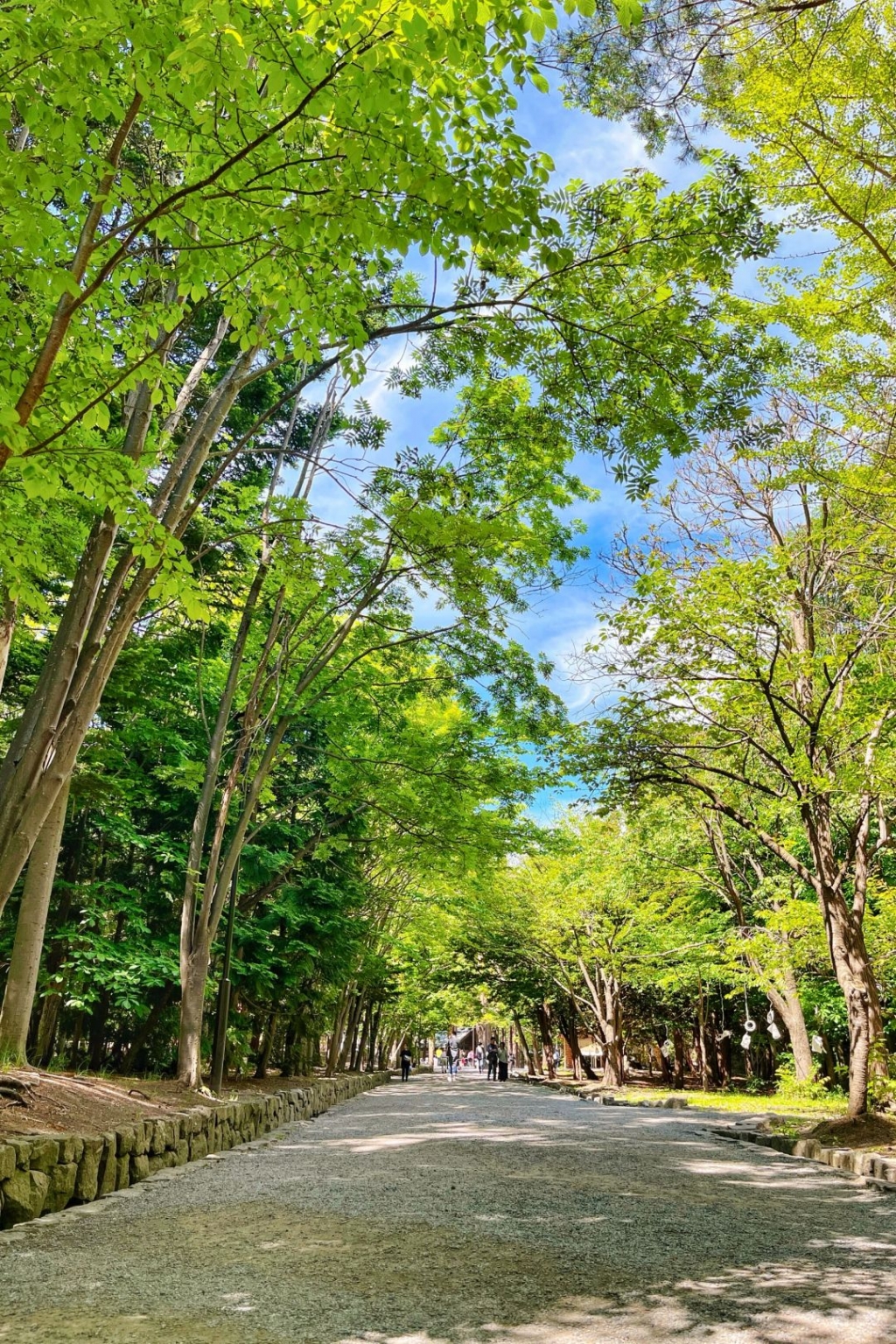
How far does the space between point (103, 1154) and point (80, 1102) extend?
1.12 meters

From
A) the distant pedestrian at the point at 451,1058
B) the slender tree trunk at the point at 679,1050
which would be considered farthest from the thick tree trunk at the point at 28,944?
the distant pedestrian at the point at 451,1058

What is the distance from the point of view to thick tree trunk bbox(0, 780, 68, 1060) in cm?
694

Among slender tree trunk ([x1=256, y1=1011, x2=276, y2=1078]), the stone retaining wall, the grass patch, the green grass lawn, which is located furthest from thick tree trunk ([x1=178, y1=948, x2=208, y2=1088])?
the green grass lawn

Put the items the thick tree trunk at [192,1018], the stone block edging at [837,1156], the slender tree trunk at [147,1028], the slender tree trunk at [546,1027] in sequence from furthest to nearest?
1. the slender tree trunk at [546,1027]
2. the slender tree trunk at [147,1028]
3. the thick tree trunk at [192,1018]
4. the stone block edging at [837,1156]

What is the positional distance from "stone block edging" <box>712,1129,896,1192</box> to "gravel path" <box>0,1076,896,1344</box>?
199mm

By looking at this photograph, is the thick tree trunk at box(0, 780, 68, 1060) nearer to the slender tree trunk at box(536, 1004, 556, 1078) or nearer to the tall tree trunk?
the tall tree trunk

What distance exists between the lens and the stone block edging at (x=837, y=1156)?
6.93m

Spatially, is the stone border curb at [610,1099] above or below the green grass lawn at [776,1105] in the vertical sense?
below

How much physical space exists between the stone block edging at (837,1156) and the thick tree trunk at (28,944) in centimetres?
723

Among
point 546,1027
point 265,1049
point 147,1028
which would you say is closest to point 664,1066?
point 546,1027

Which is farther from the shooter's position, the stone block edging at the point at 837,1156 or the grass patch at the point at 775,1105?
the grass patch at the point at 775,1105

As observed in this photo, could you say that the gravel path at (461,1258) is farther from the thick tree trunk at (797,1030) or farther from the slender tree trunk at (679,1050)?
the slender tree trunk at (679,1050)

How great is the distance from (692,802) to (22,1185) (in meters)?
10.1

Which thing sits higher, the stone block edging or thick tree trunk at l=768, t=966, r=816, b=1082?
thick tree trunk at l=768, t=966, r=816, b=1082
